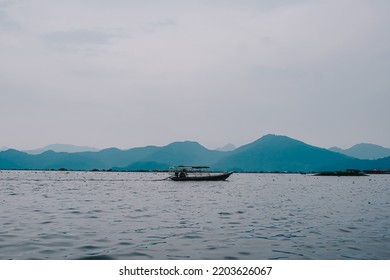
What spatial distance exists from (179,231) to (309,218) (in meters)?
15.3

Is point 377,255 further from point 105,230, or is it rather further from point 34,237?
point 34,237

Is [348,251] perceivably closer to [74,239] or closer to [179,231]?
[179,231]

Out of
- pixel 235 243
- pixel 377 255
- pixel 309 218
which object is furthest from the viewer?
pixel 309 218

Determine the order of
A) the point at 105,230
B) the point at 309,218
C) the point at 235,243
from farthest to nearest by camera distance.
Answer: the point at 309,218, the point at 105,230, the point at 235,243

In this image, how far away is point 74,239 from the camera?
22.8 meters
